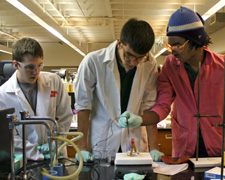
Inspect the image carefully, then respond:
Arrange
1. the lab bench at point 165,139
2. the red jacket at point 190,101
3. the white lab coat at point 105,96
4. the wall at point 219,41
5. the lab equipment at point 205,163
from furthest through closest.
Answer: the wall at point 219,41
the lab bench at point 165,139
the white lab coat at point 105,96
the red jacket at point 190,101
the lab equipment at point 205,163

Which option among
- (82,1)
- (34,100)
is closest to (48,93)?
(34,100)

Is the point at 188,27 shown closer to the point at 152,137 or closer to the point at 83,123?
the point at 152,137

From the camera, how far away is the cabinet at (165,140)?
11.2ft

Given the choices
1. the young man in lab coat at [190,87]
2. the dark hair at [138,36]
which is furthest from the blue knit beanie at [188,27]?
the dark hair at [138,36]

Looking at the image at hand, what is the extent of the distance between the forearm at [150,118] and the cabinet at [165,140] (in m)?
1.84

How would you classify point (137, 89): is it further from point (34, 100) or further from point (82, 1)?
point (82, 1)

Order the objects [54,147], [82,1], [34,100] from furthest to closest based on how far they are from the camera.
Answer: [82,1] < [34,100] < [54,147]

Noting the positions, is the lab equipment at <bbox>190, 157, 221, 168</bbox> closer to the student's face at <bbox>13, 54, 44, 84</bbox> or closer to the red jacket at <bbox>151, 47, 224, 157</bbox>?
the red jacket at <bbox>151, 47, 224, 157</bbox>

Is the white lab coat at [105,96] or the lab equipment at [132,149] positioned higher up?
the white lab coat at [105,96]

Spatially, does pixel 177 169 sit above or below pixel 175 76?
below

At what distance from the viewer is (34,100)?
199 centimetres

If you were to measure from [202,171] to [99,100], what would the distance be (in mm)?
812

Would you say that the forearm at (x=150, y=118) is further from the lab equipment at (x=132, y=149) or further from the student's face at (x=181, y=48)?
the student's face at (x=181, y=48)

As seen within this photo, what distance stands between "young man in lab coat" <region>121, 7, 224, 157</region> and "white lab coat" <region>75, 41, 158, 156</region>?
16 cm
